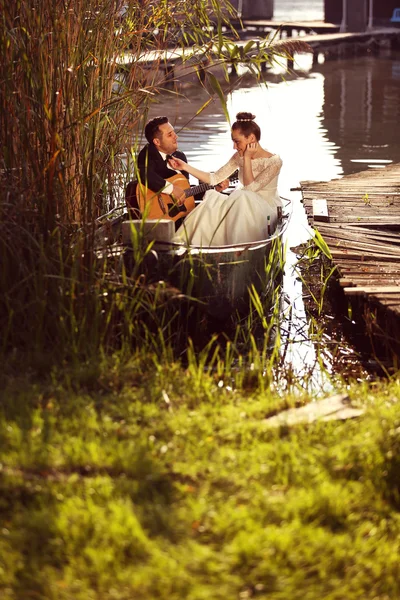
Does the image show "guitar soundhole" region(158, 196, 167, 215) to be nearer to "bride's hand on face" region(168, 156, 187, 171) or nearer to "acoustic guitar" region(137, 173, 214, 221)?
"acoustic guitar" region(137, 173, 214, 221)

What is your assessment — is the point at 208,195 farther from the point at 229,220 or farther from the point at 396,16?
the point at 396,16

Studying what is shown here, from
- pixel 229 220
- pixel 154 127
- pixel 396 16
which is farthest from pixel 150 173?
pixel 396 16

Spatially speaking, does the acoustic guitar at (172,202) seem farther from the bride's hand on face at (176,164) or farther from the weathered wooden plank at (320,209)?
the weathered wooden plank at (320,209)

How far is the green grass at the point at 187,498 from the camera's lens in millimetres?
2998

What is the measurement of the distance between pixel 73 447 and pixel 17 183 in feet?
6.69

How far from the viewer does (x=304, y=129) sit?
679 inches

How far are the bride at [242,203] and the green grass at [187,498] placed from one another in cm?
239

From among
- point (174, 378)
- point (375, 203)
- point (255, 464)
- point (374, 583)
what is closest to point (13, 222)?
point (174, 378)

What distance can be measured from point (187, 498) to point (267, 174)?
399 centimetres

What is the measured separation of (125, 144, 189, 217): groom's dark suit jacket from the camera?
21.1 ft

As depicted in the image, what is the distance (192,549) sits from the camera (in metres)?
3.10

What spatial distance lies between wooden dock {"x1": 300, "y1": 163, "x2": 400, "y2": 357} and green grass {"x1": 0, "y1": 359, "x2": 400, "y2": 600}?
1787 mm

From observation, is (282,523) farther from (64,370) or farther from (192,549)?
(64,370)

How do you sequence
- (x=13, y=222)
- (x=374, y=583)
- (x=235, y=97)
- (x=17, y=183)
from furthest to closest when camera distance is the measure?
(x=235, y=97)
(x=17, y=183)
(x=13, y=222)
(x=374, y=583)
